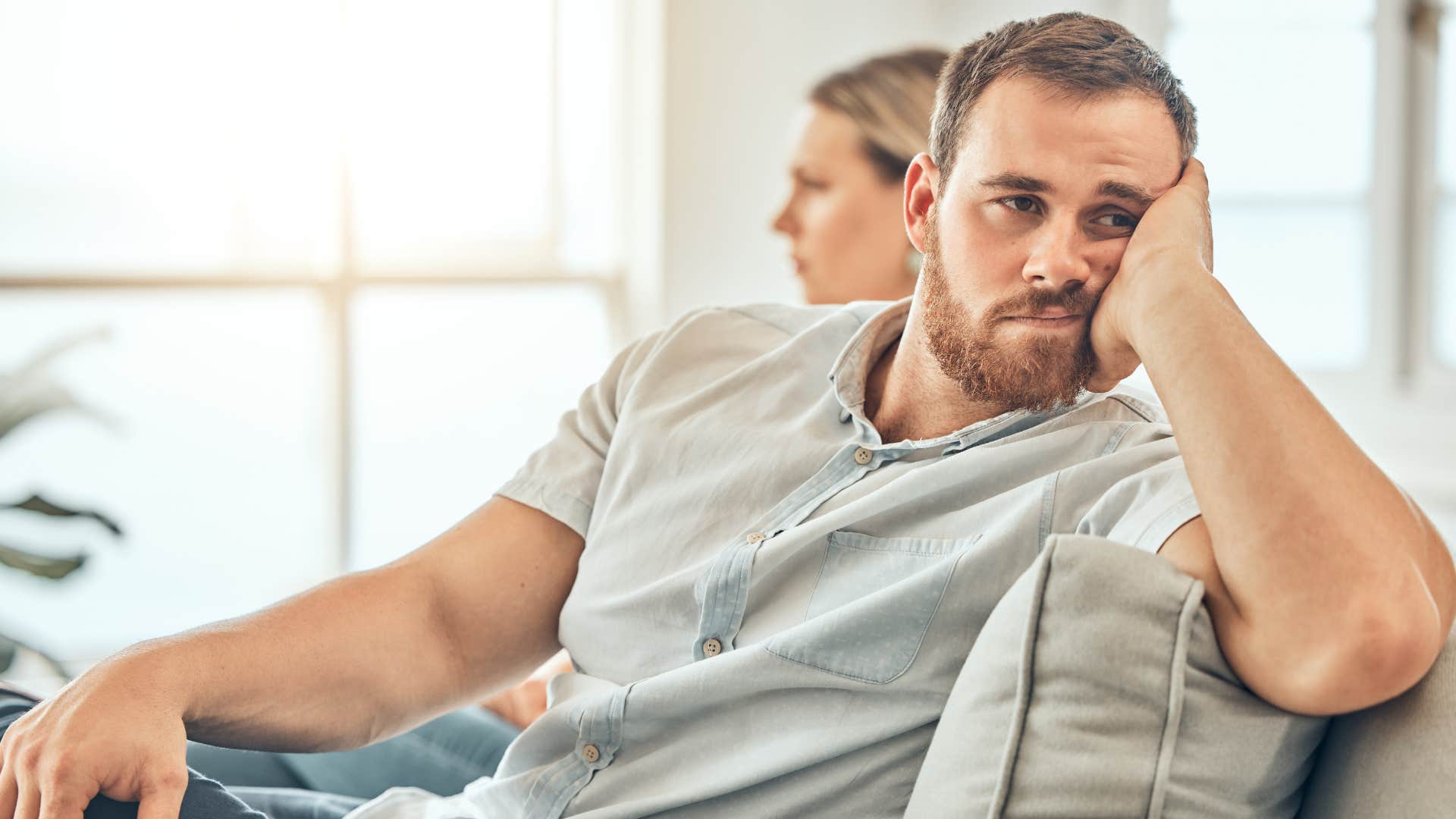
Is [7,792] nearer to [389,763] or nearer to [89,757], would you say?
[89,757]

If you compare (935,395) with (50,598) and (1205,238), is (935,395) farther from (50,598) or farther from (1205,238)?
(50,598)

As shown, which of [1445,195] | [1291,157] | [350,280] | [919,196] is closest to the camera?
[919,196]

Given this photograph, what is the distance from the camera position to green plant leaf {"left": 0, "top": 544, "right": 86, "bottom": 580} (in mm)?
2098

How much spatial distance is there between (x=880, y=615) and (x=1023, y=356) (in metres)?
0.25

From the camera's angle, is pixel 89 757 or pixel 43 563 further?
pixel 43 563

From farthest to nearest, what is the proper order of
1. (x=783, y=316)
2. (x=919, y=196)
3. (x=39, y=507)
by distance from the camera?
(x=39, y=507), (x=783, y=316), (x=919, y=196)

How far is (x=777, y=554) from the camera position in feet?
3.71

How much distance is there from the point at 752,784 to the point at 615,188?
2.70 meters

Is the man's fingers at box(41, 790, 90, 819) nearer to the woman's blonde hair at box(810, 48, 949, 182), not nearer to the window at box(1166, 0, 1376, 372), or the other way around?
the woman's blonde hair at box(810, 48, 949, 182)

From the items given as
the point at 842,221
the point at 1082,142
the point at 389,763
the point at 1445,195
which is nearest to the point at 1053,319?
the point at 1082,142

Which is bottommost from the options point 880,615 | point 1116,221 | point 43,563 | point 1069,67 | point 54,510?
point 43,563

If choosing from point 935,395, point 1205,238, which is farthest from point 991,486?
point 1205,238

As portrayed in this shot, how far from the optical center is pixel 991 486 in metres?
1.10

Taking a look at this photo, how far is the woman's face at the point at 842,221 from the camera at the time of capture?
2.28 m
